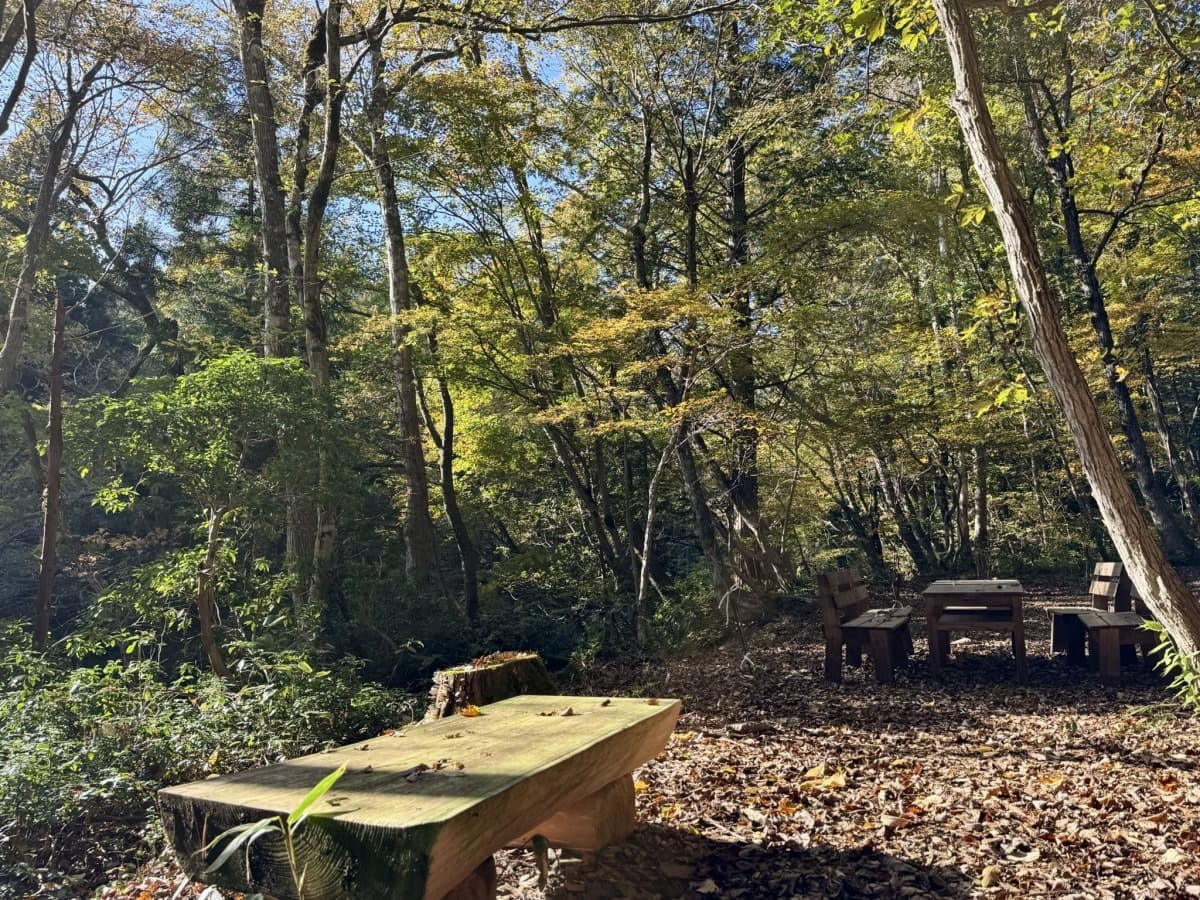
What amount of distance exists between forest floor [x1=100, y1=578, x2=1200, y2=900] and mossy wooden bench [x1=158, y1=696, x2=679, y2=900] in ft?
1.75

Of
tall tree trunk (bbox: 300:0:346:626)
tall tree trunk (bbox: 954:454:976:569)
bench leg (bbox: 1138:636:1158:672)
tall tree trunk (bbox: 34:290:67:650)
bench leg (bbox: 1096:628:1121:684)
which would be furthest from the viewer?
tall tree trunk (bbox: 954:454:976:569)

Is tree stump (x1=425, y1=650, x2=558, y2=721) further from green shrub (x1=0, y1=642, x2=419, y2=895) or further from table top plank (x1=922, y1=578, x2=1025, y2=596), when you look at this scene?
table top plank (x1=922, y1=578, x2=1025, y2=596)

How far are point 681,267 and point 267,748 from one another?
1017 cm

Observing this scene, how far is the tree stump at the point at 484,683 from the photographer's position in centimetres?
383

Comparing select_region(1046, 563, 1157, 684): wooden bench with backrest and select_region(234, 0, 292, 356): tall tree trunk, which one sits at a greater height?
select_region(234, 0, 292, 356): tall tree trunk

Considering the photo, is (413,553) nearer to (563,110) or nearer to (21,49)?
(563,110)

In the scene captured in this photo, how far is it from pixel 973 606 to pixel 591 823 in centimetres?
439

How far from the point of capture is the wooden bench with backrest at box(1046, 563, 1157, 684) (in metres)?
5.77

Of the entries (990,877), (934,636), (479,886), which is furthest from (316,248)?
(990,877)

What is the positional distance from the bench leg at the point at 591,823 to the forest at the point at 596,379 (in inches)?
6.0

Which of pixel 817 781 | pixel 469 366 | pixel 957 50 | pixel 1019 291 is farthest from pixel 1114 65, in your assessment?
pixel 469 366

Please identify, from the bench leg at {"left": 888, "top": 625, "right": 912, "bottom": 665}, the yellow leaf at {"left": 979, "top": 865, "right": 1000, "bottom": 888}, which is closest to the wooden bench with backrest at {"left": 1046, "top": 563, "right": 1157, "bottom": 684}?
the bench leg at {"left": 888, "top": 625, "right": 912, "bottom": 665}

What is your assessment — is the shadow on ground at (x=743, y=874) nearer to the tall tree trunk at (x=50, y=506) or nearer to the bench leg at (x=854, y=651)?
the bench leg at (x=854, y=651)

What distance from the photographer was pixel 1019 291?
13.9 feet
